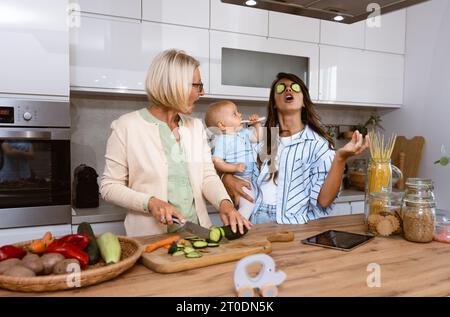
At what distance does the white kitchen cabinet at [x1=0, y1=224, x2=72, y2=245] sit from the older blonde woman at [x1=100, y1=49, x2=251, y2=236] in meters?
0.61

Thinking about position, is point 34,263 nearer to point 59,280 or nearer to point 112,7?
point 59,280

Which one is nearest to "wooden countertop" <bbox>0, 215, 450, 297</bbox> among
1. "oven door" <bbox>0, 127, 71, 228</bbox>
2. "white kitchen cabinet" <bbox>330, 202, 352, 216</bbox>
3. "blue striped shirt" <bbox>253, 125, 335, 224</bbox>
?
"blue striped shirt" <bbox>253, 125, 335, 224</bbox>

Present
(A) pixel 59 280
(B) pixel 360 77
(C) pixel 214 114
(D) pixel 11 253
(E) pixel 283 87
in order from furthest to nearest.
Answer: (B) pixel 360 77 < (C) pixel 214 114 < (E) pixel 283 87 < (D) pixel 11 253 < (A) pixel 59 280

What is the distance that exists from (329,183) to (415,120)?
1943 mm

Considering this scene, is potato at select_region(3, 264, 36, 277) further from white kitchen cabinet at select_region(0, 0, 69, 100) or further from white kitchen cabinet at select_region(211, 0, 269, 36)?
white kitchen cabinet at select_region(211, 0, 269, 36)

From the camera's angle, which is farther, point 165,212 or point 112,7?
point 112,7

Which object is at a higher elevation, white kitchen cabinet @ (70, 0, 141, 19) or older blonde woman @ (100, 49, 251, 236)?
white kitchen cabinet @ (70, 0, 141, 19)

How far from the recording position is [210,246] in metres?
1.11

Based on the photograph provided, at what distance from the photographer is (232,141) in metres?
1.96

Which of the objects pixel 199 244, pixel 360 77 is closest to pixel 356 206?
pixel 360 77

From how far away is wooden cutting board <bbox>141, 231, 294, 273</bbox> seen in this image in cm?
96

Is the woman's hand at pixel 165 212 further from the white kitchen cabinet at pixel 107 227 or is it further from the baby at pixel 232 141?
the white kitchen cabinet at pixel 107 227

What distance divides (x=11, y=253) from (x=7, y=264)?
7 centimetres

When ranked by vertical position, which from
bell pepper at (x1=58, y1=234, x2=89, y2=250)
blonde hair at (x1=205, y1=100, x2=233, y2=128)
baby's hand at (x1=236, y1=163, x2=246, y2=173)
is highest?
blonde hair at (x1=205, y1=100, x2=233, y2=128)
